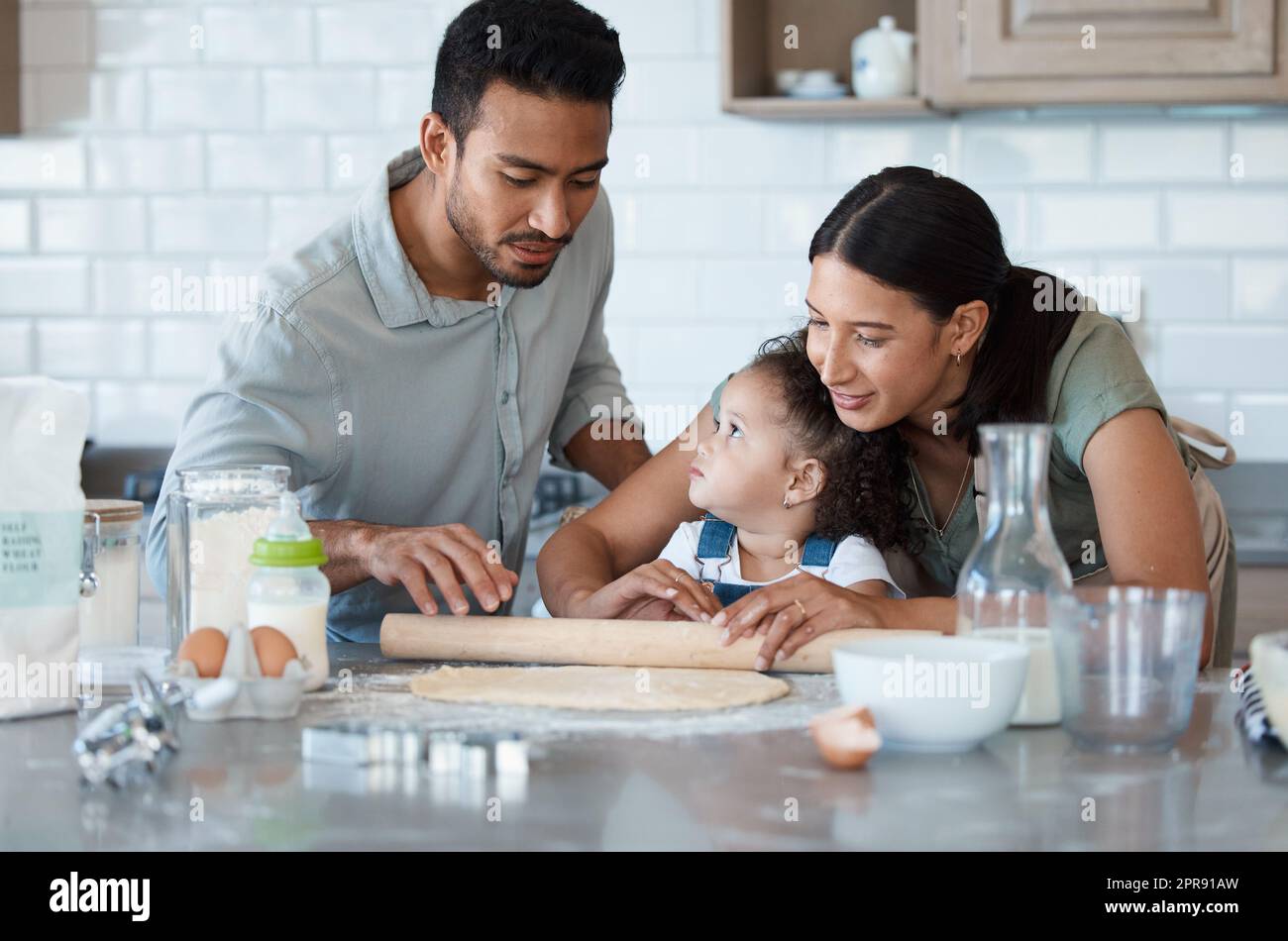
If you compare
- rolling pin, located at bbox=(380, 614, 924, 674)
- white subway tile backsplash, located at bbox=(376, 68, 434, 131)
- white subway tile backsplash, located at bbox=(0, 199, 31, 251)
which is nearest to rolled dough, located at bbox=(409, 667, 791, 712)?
rolling pin, located at bbox=(380, 614, 924, 674)

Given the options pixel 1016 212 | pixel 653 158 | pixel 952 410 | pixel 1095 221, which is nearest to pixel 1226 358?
pixel 1095 221

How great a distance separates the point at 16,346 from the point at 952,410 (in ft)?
8.35

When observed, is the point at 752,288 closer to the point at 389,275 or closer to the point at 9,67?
the point at 389,275

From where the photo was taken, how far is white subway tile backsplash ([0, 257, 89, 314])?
351 cm

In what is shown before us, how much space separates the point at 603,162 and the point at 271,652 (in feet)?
3.10

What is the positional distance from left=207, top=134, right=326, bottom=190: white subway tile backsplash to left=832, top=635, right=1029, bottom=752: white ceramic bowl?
2.56 m

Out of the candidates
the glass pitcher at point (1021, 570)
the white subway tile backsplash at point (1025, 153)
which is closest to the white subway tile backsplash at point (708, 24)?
the white subway tile backsplash at point (1025, 153)

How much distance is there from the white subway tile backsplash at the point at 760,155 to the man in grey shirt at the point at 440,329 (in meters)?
1.13

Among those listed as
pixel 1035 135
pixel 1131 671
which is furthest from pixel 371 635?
pixel 1035 135

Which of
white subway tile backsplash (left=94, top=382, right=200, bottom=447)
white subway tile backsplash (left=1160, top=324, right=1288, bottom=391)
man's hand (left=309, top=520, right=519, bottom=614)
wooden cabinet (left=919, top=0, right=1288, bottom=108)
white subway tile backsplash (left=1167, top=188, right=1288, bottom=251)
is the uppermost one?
Result: wooden cabinet (left=919, top=0, right=1288, bottom=108)

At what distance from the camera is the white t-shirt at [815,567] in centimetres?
190

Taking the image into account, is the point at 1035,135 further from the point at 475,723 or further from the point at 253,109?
the point at 475,723

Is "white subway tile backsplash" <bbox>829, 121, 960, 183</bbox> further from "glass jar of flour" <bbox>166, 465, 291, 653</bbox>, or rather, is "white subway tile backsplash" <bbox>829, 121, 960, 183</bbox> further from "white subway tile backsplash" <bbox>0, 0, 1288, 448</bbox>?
"glass jar of flour" <bbox>166, 465, 291, 653</bbox>

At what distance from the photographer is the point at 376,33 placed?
3.37 meters
